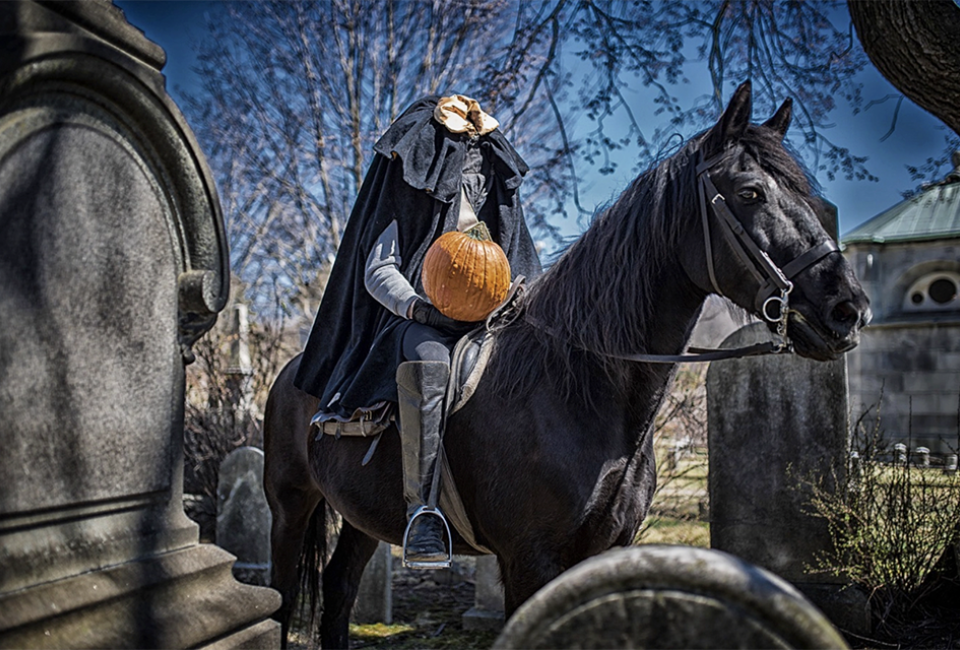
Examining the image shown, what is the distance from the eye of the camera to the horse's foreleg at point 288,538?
15.1 feet

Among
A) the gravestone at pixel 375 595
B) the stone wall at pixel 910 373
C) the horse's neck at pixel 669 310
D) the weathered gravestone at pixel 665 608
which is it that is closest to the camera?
the weathered gravestone at pixel 665 608

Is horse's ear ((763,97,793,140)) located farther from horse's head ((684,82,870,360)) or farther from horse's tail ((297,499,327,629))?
horse's tail ((297,499,327,629))

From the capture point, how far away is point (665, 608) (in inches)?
56.9

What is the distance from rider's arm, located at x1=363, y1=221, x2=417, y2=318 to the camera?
3.52m

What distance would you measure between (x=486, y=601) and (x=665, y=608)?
4.37 m

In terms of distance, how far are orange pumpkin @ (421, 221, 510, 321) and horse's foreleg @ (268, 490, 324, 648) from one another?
6.13 ft

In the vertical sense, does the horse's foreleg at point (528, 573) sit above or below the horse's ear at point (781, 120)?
below

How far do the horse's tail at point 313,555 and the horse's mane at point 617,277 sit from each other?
6.96 ft

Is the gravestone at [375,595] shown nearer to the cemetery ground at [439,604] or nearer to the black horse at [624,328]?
the cemetery ground at [439,604]

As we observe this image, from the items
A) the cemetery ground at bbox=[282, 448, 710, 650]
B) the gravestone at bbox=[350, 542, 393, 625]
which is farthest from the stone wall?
the gravestone at bbox=[350, 542, 393, 625]

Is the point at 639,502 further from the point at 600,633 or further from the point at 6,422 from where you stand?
the point at 6,422

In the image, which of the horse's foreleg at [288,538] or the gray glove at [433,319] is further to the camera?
the horse's foreleg at [288,538]

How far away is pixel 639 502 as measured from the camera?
311 centimetres

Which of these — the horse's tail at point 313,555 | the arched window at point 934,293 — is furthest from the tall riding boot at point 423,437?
the arched window at point 934,293
